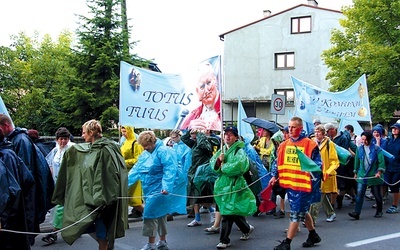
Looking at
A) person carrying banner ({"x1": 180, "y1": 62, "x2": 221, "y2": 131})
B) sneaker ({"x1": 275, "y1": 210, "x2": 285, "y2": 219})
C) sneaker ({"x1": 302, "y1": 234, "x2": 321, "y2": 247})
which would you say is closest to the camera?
person carrying banner ({"x1": 180, "y1": 62, "x2": 221, "y2": 131})

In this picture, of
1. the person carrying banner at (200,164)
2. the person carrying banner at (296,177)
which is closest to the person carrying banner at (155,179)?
the person carrying banner at (296,177)

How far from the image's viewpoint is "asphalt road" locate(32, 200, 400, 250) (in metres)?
7.22

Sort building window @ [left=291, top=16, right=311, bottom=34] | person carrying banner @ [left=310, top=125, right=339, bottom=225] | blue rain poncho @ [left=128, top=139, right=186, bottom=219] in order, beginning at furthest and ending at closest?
building window @ [left=291, top=16, right=311, bottom=34] → person carrying banner @ [left=310, top=125, right=339, bottom=225] → blue rain poncho @ [left=128, top=139, right=186, bottom=219]

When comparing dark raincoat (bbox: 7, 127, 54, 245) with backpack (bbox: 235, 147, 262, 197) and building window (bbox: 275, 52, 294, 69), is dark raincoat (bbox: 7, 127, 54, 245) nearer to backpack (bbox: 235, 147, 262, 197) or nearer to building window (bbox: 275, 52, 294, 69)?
backpack (bbox: 235, 147, 262, 197)

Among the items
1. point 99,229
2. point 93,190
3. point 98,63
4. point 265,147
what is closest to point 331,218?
point 265,147

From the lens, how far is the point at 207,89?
7074 mm

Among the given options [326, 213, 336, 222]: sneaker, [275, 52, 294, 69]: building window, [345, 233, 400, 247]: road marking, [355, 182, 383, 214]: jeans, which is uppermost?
[275, 52, 294, 69]: building window

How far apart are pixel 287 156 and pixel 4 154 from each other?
12.0 feet

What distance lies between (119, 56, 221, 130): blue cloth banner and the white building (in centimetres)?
2969

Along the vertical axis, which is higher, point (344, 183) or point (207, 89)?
point (207, 89)

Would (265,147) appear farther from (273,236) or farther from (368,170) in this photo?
(273,236)

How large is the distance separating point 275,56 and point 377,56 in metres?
12.7

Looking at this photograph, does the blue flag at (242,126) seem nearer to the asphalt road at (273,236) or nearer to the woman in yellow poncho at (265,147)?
the woman in yellow poncho at (265,147)

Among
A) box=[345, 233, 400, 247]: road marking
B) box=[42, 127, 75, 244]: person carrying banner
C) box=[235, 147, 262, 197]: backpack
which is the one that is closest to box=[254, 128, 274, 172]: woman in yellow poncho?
box=[235, 147, 262, 197]: backpack
